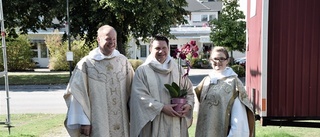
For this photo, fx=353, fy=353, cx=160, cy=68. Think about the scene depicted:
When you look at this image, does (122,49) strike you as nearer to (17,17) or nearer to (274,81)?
(17,17)

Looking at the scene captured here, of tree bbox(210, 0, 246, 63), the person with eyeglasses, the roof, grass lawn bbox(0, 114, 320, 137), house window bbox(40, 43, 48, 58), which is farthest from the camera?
the roof

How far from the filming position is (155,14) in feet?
56.8

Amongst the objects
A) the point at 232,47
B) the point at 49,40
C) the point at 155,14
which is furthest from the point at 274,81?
the point at 49,40

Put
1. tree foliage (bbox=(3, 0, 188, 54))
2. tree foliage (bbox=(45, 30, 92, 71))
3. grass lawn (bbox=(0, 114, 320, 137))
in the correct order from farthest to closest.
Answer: tree foliage (bbox=(45, 30, 92, 71))
tree foliage (bbox=(3, 0, 188, 54))
grass lawn (bbox=(0, 114, 320, 137))

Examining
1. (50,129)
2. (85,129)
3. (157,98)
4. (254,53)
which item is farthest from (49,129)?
(157,98)

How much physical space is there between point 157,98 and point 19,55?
89.2 ft

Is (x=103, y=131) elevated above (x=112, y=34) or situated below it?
below

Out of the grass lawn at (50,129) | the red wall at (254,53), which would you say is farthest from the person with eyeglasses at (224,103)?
the grass lawn at (50,129)

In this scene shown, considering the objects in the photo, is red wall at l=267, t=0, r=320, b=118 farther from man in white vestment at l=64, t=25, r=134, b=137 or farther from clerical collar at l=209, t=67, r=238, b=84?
man in white vestment at l=64, t=25, r=134, b=137

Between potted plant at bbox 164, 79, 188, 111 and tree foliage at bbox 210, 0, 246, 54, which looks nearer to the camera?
potted plant at bbox 164, 79, 188, 111

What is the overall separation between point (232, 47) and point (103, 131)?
61.2 ft

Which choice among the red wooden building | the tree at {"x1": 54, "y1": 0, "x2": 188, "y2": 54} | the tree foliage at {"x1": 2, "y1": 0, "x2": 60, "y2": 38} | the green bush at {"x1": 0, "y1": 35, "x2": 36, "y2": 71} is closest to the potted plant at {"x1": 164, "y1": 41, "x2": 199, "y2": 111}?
the red wooden building

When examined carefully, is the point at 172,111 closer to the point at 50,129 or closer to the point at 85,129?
the point at 85,129

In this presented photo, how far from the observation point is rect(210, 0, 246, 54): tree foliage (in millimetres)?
20906
